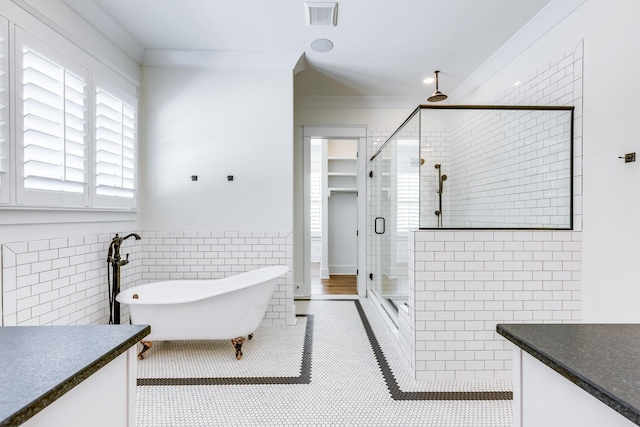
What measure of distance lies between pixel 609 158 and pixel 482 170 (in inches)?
34.5

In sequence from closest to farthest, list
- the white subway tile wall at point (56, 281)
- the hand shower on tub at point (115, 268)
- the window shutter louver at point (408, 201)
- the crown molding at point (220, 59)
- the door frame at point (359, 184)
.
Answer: the white subway tile wall at point (56, 281)
the window shutter louver at point (408, 201)
the hand shower on tub at point (115, 268)
the crown molding at point (220, 59)
the door frame at point (359, 184)

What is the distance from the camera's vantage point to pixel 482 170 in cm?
263

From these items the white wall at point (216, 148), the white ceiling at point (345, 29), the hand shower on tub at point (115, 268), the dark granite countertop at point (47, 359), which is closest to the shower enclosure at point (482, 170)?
the white ceiling at point (345, 29)

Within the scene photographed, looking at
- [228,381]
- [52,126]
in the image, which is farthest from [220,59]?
[228,381]

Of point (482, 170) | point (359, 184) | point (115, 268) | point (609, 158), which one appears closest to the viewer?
point (609, 158)

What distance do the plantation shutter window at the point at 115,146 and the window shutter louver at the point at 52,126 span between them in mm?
176

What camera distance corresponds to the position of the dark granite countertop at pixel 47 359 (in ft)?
1.74

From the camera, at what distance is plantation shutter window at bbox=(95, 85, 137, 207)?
236 centimetres

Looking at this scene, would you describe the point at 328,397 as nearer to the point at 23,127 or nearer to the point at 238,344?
the point at 238,344

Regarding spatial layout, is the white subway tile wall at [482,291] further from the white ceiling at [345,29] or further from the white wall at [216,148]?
the white ceiling at [345,29]

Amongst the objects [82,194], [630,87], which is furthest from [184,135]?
[630,87]

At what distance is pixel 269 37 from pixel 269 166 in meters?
1.14

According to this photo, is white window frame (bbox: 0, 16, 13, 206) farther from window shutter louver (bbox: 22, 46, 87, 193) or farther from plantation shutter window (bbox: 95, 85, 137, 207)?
plantation shutter window (bbox: 95, 85, 137, 207)

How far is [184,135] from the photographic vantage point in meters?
2.94
